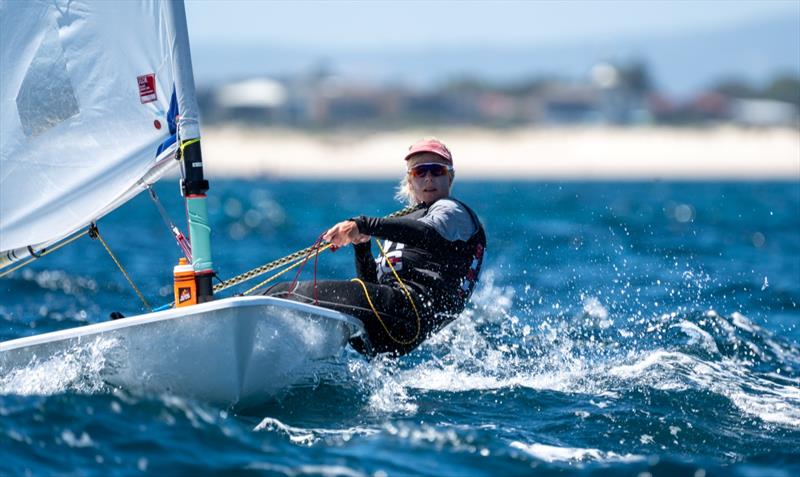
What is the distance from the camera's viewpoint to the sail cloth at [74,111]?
5.81 metres

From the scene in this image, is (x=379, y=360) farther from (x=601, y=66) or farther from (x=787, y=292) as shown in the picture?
(x=601, y=66)

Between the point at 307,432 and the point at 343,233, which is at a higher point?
the point at 343,233

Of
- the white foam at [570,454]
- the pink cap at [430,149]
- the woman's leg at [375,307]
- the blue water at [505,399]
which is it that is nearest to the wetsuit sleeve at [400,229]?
the woman's leg at [375,307]

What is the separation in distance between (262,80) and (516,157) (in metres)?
43.8

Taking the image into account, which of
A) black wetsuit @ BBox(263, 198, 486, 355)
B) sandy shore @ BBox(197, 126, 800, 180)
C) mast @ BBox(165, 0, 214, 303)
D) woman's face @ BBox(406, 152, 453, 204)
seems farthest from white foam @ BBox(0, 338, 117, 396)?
sandy shore @ BBox(197, 126, 800, 180)

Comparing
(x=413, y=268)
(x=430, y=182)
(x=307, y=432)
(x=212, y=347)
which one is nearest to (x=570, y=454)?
(x=307, y=432)

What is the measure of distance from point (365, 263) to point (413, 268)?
30cm

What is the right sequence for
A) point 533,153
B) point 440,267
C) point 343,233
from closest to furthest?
point 343,233, point 440,267, point 533,153

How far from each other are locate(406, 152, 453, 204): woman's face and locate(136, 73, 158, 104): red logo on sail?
1483 millimetres

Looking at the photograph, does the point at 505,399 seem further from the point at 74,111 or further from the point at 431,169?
the point at 74,111

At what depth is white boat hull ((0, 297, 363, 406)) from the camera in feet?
16.8

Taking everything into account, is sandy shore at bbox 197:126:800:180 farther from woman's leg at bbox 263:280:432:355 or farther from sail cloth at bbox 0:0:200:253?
woman's leg at bbox 263:280:432:355

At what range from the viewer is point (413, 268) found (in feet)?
20.0

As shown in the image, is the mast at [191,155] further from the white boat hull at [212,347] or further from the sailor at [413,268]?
the sailor at [413,268]
